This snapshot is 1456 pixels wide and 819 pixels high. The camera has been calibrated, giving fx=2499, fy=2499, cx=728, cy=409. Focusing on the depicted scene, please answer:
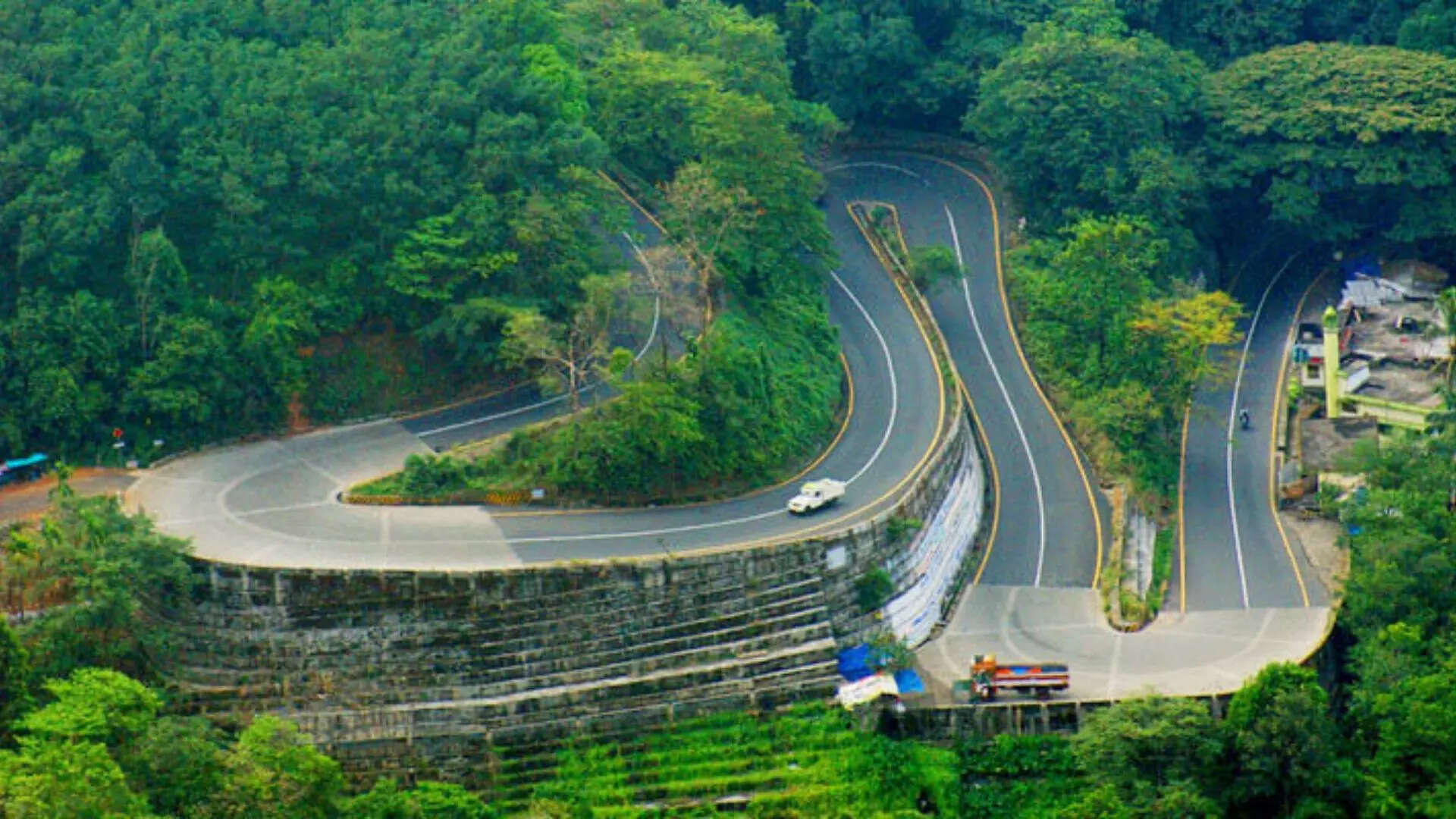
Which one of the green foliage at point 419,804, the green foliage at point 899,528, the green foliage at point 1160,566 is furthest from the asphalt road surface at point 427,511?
the green foliage at point 1160,566

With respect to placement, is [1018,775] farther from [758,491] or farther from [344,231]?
[344,231]

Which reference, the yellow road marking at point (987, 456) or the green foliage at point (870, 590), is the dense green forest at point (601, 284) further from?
the green foliage at point (870, 590)

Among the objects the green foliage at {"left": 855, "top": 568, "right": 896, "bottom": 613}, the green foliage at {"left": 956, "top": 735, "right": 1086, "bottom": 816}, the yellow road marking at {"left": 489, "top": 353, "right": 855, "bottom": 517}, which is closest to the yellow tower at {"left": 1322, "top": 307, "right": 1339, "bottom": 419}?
the yellow road marking at {"left": 489, "top": 353, "right": 855, "bottom": 517}

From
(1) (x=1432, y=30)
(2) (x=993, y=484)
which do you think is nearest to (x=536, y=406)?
(2) (x=993, y=484)

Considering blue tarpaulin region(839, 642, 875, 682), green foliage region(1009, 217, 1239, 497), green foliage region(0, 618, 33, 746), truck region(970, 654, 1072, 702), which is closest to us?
green foliage region(0, 618, 33, 746)

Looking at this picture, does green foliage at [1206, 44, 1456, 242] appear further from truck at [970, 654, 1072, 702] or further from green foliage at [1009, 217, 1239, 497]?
truck at [970, 654, 1072, 702]
